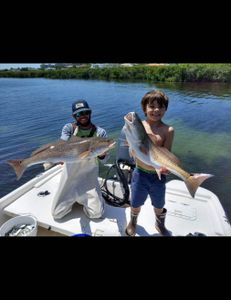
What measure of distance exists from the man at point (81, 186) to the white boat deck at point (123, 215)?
0.16m

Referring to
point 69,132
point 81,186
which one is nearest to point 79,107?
point 69,132

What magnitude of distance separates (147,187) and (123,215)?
105cm

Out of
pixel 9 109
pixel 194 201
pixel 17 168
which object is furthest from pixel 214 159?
pixel 9 109

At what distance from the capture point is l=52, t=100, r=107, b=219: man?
339 centimetres

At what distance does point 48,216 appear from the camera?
365 centimetres

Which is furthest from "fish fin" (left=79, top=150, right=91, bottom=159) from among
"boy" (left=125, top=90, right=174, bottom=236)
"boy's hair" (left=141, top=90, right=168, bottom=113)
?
"boy's hair" (left=141, top=90, right=168, bottom=113)

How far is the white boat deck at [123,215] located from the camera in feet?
11.1

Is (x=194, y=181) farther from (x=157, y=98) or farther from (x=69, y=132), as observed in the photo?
(x=69, y=132)

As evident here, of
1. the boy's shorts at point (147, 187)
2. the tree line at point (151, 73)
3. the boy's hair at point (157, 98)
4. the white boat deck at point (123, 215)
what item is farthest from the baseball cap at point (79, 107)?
the tree line at point (151, 73)

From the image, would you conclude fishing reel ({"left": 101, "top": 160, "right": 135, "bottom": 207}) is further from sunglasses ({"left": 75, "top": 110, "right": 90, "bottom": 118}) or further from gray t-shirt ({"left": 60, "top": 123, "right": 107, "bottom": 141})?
sunglasses ({"left": 75, "top": 110, "right": 90, "bottom": 118})

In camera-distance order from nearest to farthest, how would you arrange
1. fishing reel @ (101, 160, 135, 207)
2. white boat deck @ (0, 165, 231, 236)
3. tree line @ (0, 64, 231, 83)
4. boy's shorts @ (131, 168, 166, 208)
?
boy's shorts @ (131, 168, 166, 208), white boat deck @ (0, 165, 231, 236), fishing reel @ (101, 160, 135, 207), tree line @ (0, 64, 231, 83)

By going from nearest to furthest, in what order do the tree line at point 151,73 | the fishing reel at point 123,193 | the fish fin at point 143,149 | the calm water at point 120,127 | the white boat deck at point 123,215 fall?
1. the fish fin at point 143,149
2. the white boat deck at point 123,215
3. the fishing reel at point 123,193
4. the calm water at point 120,127
5. the tree line at point 151,73

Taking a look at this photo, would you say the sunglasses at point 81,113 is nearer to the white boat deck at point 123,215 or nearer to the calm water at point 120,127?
the white boat deck at point 123,215

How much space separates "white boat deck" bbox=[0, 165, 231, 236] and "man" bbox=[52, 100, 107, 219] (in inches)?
6.3
